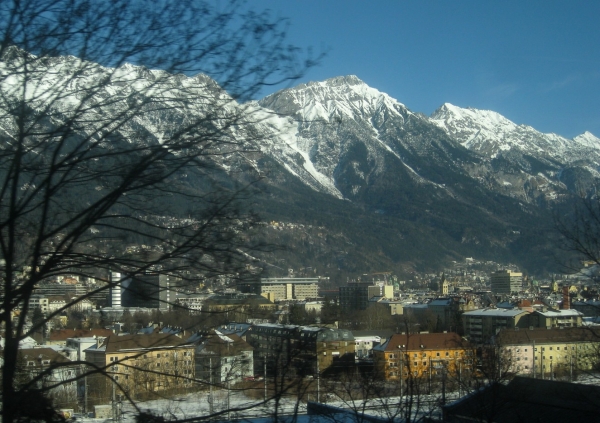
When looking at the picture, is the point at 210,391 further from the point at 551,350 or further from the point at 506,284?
the point at 506,284

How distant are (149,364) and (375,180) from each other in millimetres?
116944

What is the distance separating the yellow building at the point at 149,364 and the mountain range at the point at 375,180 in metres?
0.57

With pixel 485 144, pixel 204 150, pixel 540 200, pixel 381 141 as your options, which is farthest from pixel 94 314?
pixel 485 144

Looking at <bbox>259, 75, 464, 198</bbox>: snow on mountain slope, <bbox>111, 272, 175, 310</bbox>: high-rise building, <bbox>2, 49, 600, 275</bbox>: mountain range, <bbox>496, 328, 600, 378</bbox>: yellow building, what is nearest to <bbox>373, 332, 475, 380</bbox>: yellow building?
<bbox>496, 328, 600, 378</bbox>: yellow building

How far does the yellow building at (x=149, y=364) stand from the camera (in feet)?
9.54

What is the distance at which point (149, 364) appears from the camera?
2977mm

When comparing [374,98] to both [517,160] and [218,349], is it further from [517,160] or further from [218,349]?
[218,349]

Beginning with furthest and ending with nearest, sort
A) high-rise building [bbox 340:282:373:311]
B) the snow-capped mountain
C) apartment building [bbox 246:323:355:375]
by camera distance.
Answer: the snow-capped mountain
high-rise building [bbox 340:282:373:311]
apartment building [bbox 246:323:355:375]

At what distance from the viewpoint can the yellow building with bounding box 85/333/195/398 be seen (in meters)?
2.91

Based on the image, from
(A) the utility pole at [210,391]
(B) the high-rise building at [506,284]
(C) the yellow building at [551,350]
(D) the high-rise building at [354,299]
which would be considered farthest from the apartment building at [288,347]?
(B) the high-rise building at [506,284]

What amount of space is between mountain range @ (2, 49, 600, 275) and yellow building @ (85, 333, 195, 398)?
570mm

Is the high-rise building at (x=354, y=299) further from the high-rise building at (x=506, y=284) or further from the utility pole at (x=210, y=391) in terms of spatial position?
the high-rise building at (x=506, y=284)

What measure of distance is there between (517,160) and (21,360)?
17521 cm

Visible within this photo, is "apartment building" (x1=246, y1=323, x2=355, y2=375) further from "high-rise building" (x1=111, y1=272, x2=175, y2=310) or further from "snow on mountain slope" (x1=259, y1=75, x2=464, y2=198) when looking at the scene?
"snow on mountain slope" (x1=259, y1=75, x2=464, y2=198)
